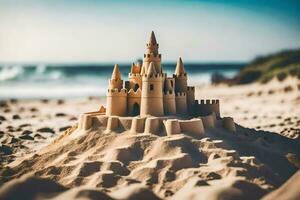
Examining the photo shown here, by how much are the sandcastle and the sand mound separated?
1.68 feet

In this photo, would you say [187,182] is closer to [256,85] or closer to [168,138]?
[168,138]

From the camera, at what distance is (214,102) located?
78.7 feet

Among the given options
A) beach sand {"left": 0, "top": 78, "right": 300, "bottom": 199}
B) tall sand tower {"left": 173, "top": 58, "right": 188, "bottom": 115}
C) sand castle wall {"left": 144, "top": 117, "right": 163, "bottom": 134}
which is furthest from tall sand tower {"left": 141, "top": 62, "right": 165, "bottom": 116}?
tall sand tower {"left": 173, "top": 58, "right": 188, "bottom": 115}

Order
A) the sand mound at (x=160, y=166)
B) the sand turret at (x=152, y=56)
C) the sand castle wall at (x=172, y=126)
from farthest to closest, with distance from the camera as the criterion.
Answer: the sand turret at (x=152, y=56) < the sand castle wall at (x=172, y=126) < the sand mound at (x=160, y=166)

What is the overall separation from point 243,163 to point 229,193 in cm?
318

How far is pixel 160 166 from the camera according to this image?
18.6m

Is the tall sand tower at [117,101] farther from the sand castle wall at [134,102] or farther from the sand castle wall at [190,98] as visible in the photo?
the sand castle wall at [190,98]

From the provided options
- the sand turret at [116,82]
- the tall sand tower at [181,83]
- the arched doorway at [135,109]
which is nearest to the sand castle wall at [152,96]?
the arched doorway at [135,109]

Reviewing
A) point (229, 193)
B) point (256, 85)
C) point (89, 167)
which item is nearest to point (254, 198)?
point (229, 193)

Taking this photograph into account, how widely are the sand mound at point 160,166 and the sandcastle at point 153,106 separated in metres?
0.51

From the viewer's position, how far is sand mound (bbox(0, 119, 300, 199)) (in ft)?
54.4

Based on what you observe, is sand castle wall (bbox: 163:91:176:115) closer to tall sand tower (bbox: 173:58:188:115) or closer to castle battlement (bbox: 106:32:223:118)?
castle battlement (bbox: 106:32:223:118)

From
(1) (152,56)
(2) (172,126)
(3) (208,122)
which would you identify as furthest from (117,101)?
(3) (208,122)

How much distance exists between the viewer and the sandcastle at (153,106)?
2078cm
